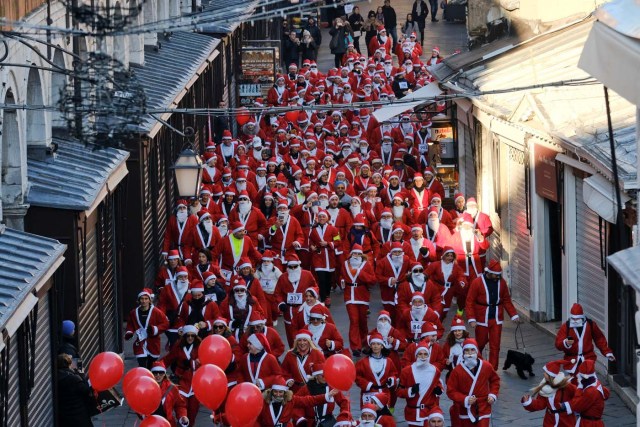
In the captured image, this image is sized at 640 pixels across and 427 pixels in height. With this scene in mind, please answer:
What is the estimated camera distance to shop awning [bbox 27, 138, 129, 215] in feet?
63.8

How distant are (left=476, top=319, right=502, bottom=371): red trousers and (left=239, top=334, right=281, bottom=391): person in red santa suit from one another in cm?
377

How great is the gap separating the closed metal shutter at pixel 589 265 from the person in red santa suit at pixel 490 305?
3.75 ft

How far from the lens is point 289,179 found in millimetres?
31484

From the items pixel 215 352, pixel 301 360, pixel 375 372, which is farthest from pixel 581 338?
pixel 215 352

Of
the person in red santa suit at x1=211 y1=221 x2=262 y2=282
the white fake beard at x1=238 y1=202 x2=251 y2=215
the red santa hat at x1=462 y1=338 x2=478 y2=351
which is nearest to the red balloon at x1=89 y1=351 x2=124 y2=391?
the red santa hat at x1=462 y1=338 x2=478 y2=351

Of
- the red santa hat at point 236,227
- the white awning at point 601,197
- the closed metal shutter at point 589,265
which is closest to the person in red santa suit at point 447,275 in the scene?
the closed metal shutter at point 589,265

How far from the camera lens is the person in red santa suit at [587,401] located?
56.3ft

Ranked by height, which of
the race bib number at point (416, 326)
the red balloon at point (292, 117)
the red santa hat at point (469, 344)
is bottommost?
the race bib number at point (416, 326)

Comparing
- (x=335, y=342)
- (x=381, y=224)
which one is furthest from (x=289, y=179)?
(x=335, y=342)

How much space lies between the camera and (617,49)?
14.0 metres

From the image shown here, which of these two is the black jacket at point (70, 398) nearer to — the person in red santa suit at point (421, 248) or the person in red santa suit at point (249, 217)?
the person in red santa suit at point (421, 248)

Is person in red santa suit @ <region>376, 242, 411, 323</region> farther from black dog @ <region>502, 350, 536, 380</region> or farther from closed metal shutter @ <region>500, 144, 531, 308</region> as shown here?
closed metal shutter @ <region>500, 144, 531, 308</region>

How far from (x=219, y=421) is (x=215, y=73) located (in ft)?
72.9

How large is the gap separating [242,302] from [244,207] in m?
5.73
